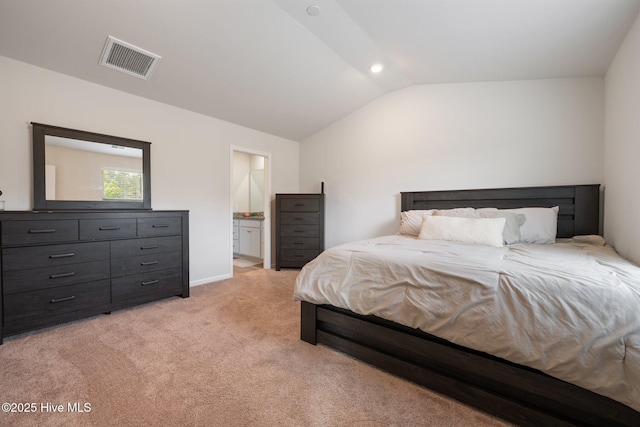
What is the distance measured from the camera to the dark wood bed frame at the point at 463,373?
1046 mm

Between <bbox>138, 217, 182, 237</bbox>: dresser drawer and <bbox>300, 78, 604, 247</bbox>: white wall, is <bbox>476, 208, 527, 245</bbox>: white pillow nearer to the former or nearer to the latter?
<bbox>300, 78, 604, 247</bbox>: white wall

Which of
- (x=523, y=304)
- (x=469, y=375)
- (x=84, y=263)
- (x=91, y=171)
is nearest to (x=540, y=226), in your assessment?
(x=523, y=304)

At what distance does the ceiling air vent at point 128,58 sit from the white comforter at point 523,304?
2.52 m

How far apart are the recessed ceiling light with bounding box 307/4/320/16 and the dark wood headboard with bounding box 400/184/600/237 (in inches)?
93.6

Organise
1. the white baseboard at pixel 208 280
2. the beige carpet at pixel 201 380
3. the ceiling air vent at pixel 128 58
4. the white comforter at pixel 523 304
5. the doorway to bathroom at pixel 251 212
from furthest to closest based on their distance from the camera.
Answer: the doorway to bathroom at pixel 251 212 < the white baseboard at pixel 208 280 < the ceiling air vent at pixel 128 58 < the beige carpet at pixel 201 380 < the white comforter at pixel 523 304

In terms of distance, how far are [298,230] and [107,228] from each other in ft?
7.91

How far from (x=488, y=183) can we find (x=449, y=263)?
85.5 inches

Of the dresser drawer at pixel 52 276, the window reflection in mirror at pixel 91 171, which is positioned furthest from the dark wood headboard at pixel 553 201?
the dresser drawer at pixel 52 276

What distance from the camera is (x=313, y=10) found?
2.13 metres

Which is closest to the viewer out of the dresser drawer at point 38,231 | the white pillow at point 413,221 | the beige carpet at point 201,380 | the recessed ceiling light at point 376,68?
the beige carpet at point 201,380

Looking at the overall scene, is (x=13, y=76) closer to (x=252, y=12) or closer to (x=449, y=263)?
(x=252, y=12)

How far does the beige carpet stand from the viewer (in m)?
1.23

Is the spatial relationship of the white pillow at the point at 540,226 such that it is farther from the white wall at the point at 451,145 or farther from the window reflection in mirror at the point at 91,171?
the window reflection in mirror at the point at 91,171

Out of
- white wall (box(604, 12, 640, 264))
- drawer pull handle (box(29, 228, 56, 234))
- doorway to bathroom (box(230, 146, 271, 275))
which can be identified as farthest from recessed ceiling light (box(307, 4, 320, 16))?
drawer pull handle (box(29, 228, 56, 234))
